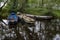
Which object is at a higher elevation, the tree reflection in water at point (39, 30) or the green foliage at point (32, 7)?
the green foliage at point (32, 7)

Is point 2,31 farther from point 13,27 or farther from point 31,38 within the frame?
point 31,38

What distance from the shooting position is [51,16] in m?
1.71

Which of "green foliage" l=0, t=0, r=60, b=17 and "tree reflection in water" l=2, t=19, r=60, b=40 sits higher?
"green foliage" l=0, t=0, r=60, b=17

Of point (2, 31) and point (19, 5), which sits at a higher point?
point (19, 5)

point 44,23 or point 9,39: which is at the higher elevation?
point 44,23

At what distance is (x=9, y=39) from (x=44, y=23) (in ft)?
1.54

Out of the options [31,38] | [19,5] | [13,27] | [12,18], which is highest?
[19,5]

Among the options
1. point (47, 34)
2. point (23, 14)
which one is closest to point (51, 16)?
point (47, 34)

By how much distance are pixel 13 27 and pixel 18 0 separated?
34 centimetres

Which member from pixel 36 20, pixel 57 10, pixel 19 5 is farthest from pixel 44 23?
pixel 19 5

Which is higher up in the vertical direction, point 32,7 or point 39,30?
point 32,7

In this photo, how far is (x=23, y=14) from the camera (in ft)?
5.70

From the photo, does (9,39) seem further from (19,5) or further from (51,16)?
(51,16)

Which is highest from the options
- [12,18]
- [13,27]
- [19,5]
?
[19,5]
